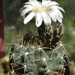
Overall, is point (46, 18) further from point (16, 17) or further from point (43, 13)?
point (16, 17)

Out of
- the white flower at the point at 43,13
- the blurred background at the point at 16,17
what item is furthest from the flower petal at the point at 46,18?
the blurred background at the point at 16,17

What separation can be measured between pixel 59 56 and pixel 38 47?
111mm

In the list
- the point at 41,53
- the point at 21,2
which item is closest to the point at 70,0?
the point at 21,2

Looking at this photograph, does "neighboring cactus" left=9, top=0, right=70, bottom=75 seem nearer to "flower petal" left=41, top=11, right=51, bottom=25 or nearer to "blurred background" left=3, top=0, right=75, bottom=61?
"flower petal" left=41, top=11, right=51, bottom=25

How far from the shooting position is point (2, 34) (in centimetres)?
212

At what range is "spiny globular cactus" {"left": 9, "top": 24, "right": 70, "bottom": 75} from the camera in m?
1.31

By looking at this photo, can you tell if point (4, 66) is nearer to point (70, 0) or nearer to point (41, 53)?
point (41, 53)

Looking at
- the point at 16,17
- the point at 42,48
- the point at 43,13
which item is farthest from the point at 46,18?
the point at 16,17

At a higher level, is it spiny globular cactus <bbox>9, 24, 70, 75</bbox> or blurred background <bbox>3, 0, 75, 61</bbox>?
blurred background <bbox>3, 0, 75, 61</bbox>

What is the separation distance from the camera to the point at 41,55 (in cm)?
131

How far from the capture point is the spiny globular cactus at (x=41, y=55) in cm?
131

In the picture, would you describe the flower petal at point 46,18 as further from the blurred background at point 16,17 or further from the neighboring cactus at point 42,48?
the blurred background at point 16,17

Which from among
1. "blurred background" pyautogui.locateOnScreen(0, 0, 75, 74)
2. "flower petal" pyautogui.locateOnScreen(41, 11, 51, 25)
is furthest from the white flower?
"blurred background" pyautogui.locateOnScreen(0, 0, 75, 74)

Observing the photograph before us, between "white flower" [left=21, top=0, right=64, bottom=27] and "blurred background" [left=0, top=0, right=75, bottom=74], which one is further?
"blurred background" [left=0, top=0, right=75, bottom=74]
